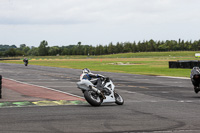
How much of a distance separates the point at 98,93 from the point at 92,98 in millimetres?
323

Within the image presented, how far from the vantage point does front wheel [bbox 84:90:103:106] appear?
15.3 m

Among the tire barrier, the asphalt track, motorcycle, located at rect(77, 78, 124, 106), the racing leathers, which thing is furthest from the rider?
the tire barrier

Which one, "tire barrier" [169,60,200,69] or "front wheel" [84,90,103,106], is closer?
"front wheel" [84,90,103,106]

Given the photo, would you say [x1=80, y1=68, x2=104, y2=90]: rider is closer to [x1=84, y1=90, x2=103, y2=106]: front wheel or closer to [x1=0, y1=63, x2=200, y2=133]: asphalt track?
[x1=84, y1=90, x2=103, y2=106]: front wheel

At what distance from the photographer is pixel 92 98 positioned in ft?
50.4

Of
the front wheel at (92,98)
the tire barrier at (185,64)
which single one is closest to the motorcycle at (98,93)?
the front wheel at (92,98)

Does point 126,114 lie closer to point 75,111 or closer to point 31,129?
point 75,111

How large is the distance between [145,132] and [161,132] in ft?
1.44

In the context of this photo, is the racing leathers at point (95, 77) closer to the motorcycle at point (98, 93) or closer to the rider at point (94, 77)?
the rider at point (94, 77)

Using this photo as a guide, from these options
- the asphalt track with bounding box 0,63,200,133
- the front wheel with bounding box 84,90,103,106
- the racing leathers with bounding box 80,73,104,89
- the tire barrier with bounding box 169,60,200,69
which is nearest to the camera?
the asphalt track with bounding box 0,63,200,133

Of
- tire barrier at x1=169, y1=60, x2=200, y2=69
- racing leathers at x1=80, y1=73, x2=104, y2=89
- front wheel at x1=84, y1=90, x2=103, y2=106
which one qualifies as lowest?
tire barrier at x1=169, y1=60, x2=200, y2=69

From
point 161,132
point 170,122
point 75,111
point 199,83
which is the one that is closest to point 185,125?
point 170,122

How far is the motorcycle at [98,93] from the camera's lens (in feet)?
50.2

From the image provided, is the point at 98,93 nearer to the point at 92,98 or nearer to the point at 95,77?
the point at 92,98
